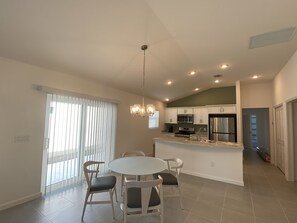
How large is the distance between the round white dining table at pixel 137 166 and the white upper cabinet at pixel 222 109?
410 cm

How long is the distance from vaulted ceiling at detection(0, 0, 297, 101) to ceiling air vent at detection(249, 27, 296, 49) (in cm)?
2

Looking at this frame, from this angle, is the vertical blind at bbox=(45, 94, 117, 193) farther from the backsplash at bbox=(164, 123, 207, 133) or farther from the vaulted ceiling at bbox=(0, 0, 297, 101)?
the backsplash at bbox=(164, 123, 207, 133)

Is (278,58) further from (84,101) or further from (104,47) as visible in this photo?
(84,101)

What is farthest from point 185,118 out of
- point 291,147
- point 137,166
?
point 137,166

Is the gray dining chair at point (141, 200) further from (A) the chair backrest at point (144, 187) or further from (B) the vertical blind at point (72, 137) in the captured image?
(B) the vertical blind at point (72, 137)

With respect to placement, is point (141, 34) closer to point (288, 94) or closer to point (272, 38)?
point (272, 38)

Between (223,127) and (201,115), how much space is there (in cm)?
105

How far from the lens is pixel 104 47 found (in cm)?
270

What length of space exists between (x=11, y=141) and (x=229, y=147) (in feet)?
14.2

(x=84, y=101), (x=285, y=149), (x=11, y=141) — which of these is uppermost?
(x=84, y=101)

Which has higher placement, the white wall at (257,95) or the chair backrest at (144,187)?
the white wall at (257,95)

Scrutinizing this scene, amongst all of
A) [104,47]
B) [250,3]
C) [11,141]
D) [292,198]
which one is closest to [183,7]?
[250,3]

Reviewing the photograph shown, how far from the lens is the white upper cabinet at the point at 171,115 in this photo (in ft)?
23.5

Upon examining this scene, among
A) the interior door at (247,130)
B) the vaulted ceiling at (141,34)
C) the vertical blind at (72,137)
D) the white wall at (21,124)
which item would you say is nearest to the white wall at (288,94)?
the vaulted ceiling at (141,34)
